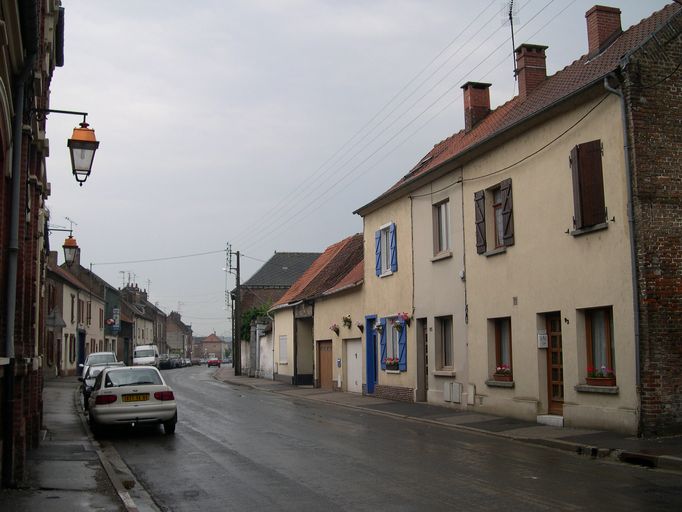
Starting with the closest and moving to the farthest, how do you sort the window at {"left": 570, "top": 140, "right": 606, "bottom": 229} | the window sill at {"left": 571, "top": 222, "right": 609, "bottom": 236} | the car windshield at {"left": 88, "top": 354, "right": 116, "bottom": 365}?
1. the window sill at {"left": 571, "top": 222, "right": 609, "bottom": 236}
2. the window at {"left": 570, "top": 140, "right": 606, "bottom": 229}
3. the car windshield at {"left": 88, "top": 354, "right": 116, "bottom": 365}

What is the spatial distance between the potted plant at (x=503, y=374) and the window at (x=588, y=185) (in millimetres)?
4533

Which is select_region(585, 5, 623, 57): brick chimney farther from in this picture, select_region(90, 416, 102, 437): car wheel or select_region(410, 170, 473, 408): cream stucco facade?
select_region(90, 416, 102, 437): car wheel

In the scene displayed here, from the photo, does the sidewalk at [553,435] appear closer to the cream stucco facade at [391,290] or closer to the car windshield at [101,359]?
the cream stucco facade at [391,290]

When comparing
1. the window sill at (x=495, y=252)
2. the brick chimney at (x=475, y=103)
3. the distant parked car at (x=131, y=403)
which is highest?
the brick chimney at (x=475, y=103)

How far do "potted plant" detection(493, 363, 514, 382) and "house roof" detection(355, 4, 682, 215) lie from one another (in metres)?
5.72

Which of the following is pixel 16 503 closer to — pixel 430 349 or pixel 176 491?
pixel 176 491

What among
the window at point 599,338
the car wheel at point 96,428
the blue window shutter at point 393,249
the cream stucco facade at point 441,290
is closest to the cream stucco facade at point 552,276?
the window at point 599,338

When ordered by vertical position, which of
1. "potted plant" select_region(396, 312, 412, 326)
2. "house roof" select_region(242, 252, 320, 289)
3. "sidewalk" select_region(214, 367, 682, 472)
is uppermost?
"house roof" select_region(242, 252, 320, 289)

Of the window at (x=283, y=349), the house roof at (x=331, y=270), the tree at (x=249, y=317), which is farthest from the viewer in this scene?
the tree at (x=249, y=317)

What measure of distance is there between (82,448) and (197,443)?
83.2 inches

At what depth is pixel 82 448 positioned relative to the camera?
44.6 ft

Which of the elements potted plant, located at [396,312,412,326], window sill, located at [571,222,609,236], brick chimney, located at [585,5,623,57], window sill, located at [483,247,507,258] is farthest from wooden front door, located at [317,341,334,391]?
window sill, located at [571,222,609,236]

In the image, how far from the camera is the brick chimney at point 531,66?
2198 centimetres

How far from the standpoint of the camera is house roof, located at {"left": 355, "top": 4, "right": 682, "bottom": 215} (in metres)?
15.7
